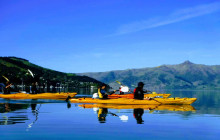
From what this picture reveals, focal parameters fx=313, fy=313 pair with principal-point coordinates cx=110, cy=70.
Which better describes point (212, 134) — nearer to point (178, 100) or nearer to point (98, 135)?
point (98, 135)

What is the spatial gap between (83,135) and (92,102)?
78.3ft

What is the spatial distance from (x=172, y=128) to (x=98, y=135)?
6012 mm

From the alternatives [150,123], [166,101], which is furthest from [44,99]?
[150,123]

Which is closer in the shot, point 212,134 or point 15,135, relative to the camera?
point 15,135

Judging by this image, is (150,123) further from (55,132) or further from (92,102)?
(92,102)

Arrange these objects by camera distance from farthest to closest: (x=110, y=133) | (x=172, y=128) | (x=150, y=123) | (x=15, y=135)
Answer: (x=150, y=123), (x=172, y=128), (x=110, y=133), (x=15, y=135)

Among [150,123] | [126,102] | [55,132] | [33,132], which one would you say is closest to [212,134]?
[150,123]

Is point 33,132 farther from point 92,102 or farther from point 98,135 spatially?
point 92,102

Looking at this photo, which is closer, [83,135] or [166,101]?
[83,135]

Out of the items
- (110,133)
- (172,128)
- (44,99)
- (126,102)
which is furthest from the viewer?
(44,99)

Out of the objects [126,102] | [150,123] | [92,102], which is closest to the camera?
[150,123]

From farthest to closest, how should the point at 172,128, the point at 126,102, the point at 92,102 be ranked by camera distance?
the point at 92,102, the point at 126,102, the point at 172,128

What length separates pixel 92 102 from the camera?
42.8 m

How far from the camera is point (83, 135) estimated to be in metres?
18.9
